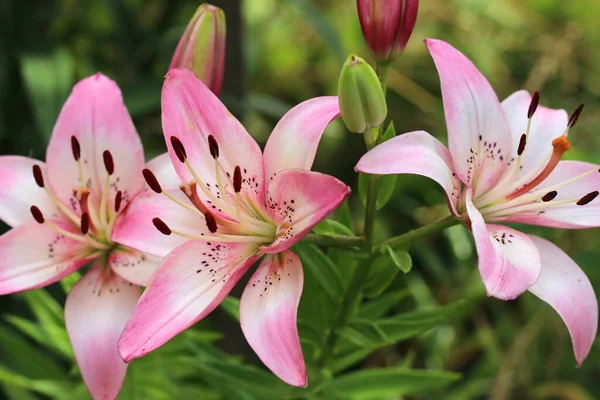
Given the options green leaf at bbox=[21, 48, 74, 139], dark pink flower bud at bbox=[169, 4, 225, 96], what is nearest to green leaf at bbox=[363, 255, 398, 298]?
dark pink flower bud at bbox=[169, 4, 225, 96]

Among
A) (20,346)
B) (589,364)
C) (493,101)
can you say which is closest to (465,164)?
(493,101)

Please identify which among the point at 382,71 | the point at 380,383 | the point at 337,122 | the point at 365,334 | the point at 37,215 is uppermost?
the point at 382,71

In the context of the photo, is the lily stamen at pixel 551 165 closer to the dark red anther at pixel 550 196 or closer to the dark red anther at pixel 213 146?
the dark red anther at pixel 550 196

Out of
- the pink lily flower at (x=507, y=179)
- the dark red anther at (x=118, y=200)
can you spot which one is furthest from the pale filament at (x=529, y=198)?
the dark red anther at (x=118, y=200)

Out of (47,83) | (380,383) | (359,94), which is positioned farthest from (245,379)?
(47,83)

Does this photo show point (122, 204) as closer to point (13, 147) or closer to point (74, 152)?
point (74, 152)

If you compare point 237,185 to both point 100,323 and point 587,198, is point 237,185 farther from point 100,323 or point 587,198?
point 587,198

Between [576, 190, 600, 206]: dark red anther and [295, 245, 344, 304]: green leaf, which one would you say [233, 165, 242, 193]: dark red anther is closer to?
[295, 245, 344, 304]: green leaf
